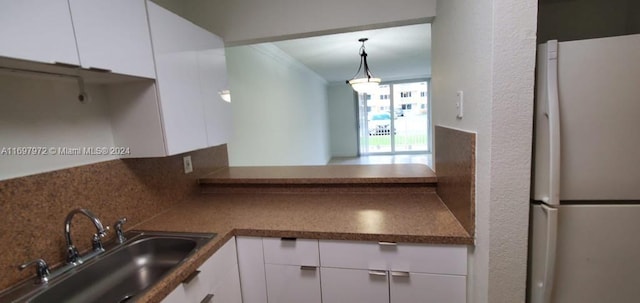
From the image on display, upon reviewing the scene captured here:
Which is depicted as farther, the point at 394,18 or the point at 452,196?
the point at 394,18

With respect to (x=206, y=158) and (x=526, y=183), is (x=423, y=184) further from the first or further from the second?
(x=206, y=158)

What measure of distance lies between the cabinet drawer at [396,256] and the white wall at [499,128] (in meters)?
0.08

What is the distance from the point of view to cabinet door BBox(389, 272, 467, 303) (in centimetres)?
120

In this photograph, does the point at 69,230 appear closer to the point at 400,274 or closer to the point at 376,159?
the point at 400,274

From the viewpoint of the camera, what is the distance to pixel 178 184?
1.76 meters

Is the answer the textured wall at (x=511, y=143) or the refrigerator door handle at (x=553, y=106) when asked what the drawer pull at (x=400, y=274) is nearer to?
the textured wall at (x=511, y=143)

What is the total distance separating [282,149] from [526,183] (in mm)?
3316

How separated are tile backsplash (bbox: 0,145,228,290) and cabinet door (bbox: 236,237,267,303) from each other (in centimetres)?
61

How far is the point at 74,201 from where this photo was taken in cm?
115

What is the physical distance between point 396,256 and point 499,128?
69 centimetres

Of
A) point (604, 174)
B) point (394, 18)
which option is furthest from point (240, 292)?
point (394, 18)

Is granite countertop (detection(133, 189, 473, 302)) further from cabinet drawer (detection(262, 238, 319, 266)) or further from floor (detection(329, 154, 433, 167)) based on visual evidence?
floor (detection(329, 154, 433, 167))

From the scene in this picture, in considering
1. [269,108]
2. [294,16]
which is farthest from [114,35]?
[269,108]

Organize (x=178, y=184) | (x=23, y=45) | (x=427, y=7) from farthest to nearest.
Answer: (x=178, y=184), (x=427, y=7), (x=23, y=45)
